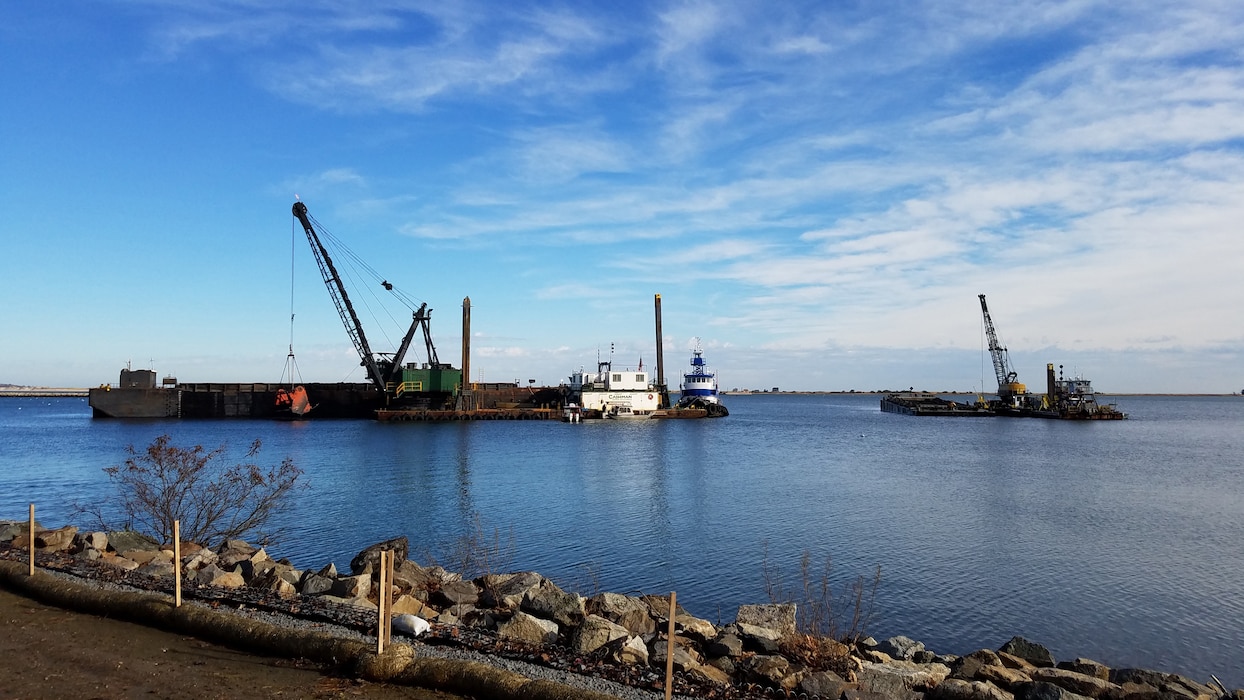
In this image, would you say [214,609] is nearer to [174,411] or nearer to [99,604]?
[99,604]

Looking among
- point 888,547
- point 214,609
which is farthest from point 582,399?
point 214,609

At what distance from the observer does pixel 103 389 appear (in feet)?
301

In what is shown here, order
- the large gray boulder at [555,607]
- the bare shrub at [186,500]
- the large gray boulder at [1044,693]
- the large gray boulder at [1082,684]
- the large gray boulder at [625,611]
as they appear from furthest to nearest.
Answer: the bare shrub at [186,500] → the large gray boulder at [555,607] → the large gray boulder at [625,611] → the large gray boulder at [1082,684] → the large gray boulder at [1044,693]

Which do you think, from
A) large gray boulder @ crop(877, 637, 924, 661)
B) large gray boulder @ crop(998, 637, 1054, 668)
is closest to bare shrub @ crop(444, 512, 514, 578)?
large gray boulder @ crop(877, 637, 924, 661)

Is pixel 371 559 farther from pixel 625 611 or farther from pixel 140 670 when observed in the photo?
pixel 140 670

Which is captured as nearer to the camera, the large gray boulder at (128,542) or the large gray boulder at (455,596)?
the large gray boulder at (455,596)

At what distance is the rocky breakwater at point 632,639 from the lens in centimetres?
959

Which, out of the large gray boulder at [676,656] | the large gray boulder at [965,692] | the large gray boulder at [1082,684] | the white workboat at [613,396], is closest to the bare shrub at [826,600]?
the large gray boulder at [676,656]

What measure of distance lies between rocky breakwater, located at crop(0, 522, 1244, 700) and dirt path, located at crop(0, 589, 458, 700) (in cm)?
133

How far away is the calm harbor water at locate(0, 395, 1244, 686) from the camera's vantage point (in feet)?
55.1

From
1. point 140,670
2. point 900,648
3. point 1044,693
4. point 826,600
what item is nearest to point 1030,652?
point 900,648

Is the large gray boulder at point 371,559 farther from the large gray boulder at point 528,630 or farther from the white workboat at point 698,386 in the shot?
the white workboat at point 698,386

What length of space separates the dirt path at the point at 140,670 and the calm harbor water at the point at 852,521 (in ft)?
31.9

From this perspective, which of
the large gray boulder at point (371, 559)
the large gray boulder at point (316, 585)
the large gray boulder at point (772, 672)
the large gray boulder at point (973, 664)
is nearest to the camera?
the large gray boulder at point (772, 672)
